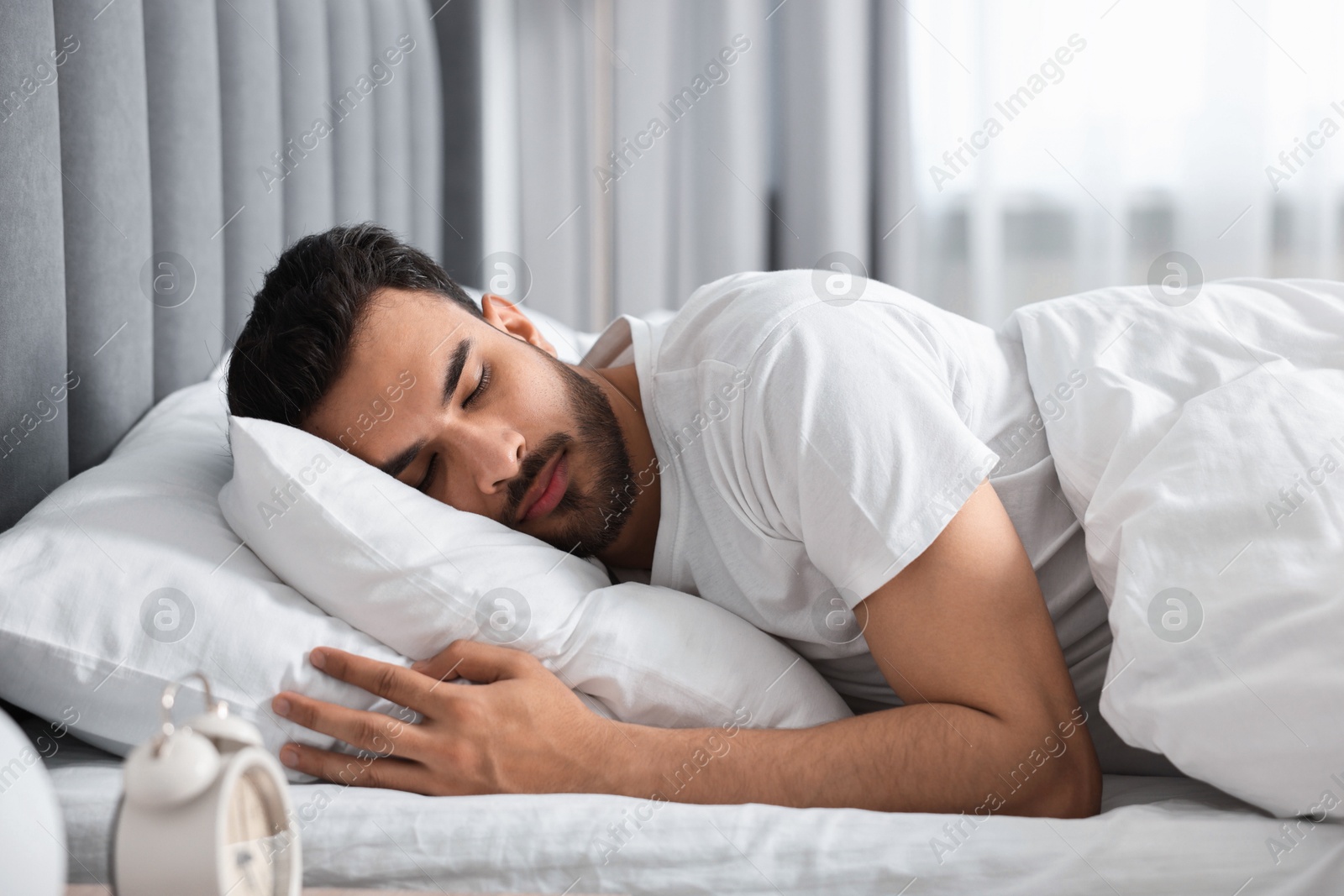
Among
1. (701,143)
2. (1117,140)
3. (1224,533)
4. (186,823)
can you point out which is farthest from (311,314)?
(1117,140)

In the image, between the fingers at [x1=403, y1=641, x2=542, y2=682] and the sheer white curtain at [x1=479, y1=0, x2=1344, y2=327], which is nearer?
the fingers at [x1=403, y1=641, x2=542, y2=682]

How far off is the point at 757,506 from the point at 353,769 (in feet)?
1.43

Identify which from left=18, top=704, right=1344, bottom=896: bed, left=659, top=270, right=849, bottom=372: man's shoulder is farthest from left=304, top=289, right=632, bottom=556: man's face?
left=18, top=704, right=1344, bottom=896: bed

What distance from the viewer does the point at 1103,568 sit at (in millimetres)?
809

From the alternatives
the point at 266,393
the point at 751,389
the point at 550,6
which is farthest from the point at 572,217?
the point at 751,389

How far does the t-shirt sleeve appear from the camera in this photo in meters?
0.78

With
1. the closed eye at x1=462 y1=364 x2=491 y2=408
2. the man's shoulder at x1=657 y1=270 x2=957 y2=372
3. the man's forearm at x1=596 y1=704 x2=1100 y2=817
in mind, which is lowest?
the man's forearm at x1=596 y1=704 x2=1100 y2=817

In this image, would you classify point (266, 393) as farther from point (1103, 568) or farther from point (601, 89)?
point (601, 89)

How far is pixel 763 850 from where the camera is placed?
26.4 inches

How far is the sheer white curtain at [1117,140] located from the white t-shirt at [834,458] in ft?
4.28

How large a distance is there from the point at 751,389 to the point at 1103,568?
1.15ft

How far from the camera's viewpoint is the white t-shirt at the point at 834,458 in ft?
2.60

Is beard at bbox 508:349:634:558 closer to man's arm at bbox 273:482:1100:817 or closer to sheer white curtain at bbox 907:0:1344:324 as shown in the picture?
man's arm at bbox 273:482:1100:817

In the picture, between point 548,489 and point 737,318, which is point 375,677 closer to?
point 548,489
